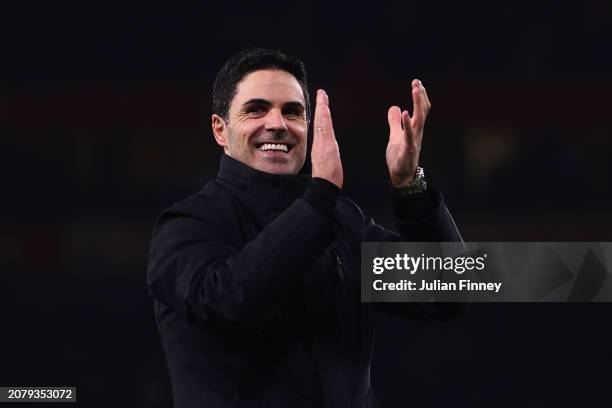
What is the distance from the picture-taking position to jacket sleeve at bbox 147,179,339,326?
1286mm

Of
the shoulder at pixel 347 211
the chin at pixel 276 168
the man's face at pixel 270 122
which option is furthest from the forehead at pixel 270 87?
the shoulder at pixel 347 211

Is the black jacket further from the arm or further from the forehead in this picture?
the forehead

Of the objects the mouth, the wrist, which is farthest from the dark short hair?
the wrist

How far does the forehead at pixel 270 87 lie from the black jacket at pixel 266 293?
124 mm

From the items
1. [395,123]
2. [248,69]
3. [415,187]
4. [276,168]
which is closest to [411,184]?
[415,187]

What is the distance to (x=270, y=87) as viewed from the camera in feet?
5.10

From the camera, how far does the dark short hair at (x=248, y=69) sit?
158 centimetres

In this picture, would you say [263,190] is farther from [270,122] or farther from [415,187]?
[415,187]

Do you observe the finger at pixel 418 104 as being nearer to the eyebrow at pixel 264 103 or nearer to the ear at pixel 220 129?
the eyebrow at pixel 264 103

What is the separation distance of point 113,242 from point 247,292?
3303mm

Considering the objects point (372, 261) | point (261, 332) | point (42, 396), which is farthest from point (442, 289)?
point (42, 396)

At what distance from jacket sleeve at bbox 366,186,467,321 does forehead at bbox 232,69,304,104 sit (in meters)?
0.25

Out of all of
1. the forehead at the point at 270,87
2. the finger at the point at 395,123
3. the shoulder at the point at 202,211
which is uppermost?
the forehead at the point at 270,87

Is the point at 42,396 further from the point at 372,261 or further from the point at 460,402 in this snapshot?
the point at 460,402
